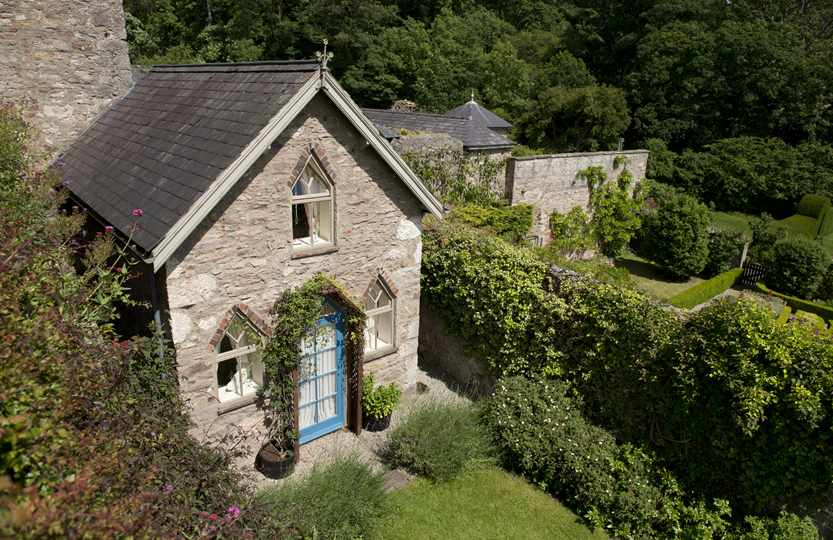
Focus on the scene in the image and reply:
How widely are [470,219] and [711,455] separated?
856cm

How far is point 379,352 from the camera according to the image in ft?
37.6

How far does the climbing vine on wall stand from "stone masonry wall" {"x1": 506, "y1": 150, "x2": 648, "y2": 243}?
10.8 m

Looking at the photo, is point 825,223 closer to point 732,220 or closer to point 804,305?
point 732,220

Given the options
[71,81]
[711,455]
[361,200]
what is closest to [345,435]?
[361,200]

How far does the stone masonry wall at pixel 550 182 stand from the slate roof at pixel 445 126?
3117mm

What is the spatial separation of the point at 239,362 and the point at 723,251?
20.9m


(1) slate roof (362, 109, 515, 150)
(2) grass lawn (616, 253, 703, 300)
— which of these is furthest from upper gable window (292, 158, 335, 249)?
(2) grass lawn (616, 253, 703, 300)

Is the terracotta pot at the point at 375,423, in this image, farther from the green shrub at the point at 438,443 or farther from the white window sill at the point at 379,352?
the white window sill at the point at 379,352

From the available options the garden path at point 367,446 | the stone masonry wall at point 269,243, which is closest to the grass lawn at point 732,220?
the garden path at point 367,446

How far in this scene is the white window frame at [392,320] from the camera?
11195mm

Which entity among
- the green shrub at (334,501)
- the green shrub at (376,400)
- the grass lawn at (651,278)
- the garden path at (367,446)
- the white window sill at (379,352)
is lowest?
the grass lawn at (651,278)

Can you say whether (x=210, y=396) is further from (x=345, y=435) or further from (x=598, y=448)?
(x=598, y=448)

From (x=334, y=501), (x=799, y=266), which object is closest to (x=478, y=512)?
(x=334, y=501)

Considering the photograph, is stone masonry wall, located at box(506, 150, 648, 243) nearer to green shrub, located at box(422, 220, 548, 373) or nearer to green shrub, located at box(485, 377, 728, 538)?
green shrub, located at box(422, 220, 548, 373)
